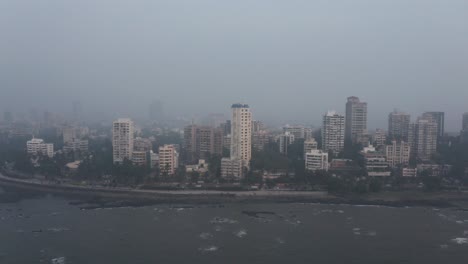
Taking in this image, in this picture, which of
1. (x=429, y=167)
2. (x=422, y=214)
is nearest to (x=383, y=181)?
(x=429, y=167)

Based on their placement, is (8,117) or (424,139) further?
(8,117)

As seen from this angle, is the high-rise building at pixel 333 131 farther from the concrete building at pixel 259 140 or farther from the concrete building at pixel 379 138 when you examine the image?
the concrete building at pixel 259 140

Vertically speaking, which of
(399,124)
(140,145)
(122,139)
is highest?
(399,124)

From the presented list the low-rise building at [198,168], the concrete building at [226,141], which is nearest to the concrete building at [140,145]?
the concrete building at [226,141]

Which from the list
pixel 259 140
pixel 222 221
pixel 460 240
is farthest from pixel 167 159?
pixel 460 240

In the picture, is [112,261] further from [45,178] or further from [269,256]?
[45,178]

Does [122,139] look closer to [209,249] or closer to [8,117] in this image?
[209,249]
